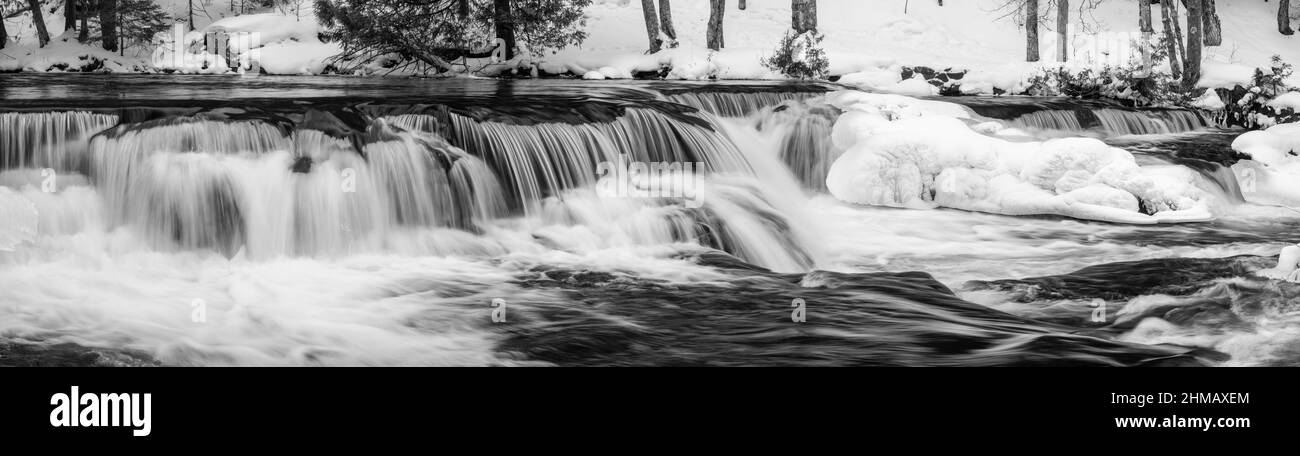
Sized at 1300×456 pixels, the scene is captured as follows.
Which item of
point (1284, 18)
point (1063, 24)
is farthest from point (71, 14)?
point (1284, 18)

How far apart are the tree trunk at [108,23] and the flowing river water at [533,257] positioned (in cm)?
1760

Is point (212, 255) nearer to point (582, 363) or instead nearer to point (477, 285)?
point (477, 285)

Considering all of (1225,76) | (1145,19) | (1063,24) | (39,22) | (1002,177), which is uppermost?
(39,22)

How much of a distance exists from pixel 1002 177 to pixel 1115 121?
5.56m

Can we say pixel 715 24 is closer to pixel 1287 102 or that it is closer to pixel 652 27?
pixel 652 27

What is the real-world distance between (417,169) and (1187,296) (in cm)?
584

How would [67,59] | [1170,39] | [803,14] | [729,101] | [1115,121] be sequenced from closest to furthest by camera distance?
[729,101]
[1115,121]
[1170,39]
[803,14]
[67,59]

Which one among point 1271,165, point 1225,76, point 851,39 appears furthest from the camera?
point 851,39

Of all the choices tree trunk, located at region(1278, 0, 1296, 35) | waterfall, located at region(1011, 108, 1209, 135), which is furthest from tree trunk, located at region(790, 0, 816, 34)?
tree trunk, located at region(1278, 0, 1296, 35)

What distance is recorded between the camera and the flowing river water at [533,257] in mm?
6371

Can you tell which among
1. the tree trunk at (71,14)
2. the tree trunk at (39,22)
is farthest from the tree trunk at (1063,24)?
the tree trunk at (71,14)

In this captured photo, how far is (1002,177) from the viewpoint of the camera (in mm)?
11531

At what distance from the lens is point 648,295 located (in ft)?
24.7
